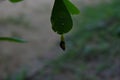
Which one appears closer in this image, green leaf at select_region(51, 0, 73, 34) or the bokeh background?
green leaf at select_region(51, 0, 73, 34)

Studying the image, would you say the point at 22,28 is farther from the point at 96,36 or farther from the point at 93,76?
the point at 93,76

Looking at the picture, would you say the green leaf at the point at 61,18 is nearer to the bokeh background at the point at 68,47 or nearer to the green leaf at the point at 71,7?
the green leaf at the point at 71,7

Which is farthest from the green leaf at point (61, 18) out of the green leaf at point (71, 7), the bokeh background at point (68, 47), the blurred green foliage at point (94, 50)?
the blurred green foliage at point (94, 50)

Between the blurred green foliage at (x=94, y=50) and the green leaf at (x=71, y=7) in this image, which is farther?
the blurred green foliage at (x=94, y=50)

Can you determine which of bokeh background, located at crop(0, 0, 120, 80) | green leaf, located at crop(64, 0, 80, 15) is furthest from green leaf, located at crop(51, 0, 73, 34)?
bokeh background, located at crop(0, 0, 120, 80)

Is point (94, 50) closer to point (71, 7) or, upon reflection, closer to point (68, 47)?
point (68, 47)

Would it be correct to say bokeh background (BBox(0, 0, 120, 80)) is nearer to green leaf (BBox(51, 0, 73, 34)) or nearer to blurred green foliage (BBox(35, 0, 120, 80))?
blurred green foliage (BBox(35, 0, 120, 80))
